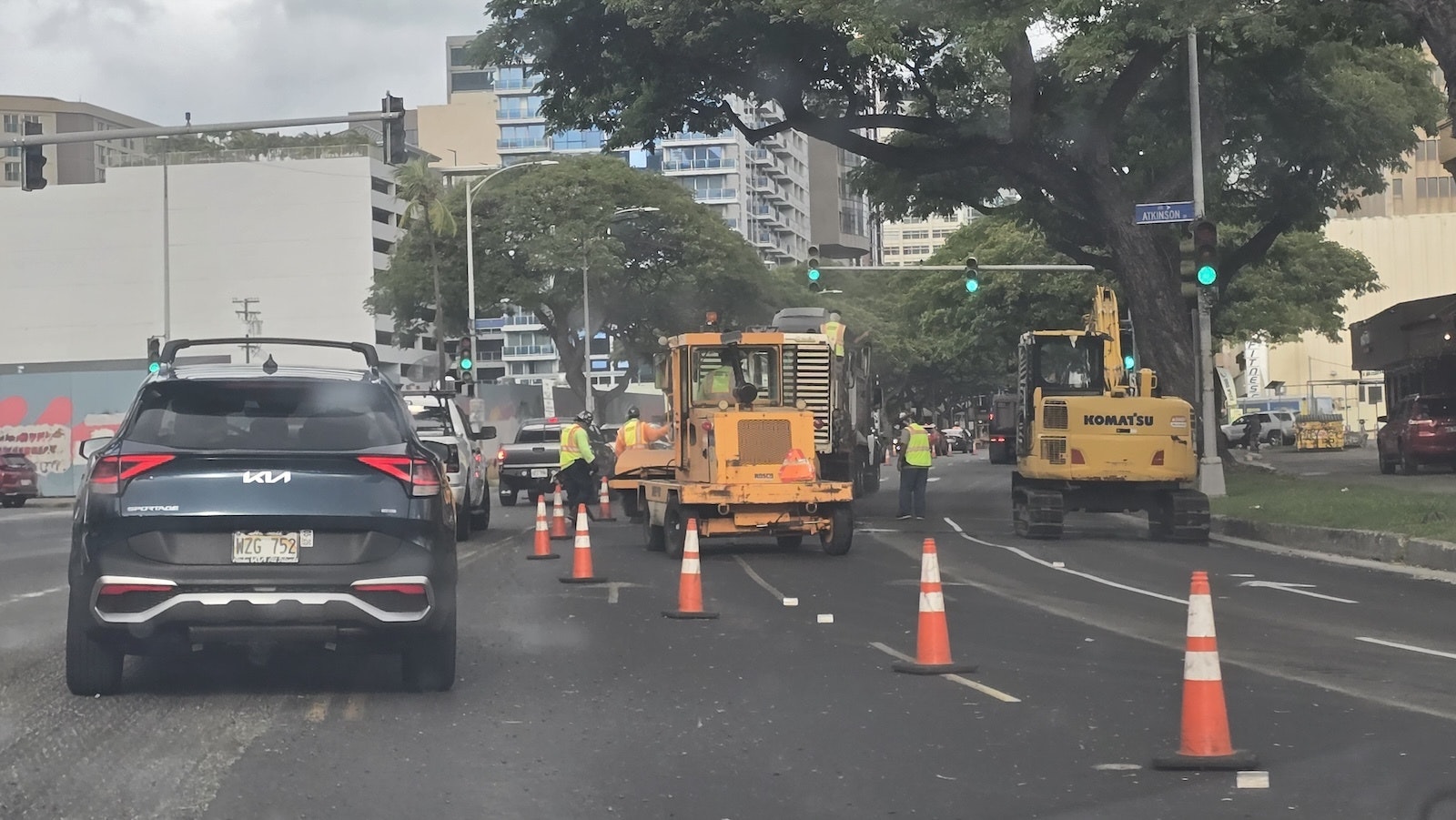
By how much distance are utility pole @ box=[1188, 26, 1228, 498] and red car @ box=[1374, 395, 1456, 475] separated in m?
8.50

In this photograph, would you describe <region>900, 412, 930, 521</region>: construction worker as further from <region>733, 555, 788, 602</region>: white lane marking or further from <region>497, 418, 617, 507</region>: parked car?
<region>733, 555, 788, 602</region>: white lane marking

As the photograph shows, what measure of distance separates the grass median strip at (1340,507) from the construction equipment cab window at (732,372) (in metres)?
7.06

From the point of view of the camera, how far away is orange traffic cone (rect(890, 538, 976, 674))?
10930mm

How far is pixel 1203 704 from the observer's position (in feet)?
25.7

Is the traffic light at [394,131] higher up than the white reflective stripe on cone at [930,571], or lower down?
higher up

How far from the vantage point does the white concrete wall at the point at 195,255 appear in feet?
308

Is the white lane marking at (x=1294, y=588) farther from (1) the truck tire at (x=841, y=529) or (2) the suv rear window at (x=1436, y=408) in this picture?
(2) the suv rear window at (x=1436, y=408)

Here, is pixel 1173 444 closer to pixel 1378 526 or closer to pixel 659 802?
pixel 1378 526

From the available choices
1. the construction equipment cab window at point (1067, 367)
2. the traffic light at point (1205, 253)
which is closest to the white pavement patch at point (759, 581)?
the construction equipment cab window at point (1067, 367)

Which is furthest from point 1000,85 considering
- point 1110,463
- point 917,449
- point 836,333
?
point 1110,463

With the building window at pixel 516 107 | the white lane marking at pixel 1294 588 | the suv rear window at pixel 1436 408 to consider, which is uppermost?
the building window at pixel 516 107

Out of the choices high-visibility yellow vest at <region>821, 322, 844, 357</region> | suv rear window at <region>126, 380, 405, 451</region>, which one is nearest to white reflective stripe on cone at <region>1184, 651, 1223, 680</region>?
suv rear window at <region>126, 380, 405, 451</region>

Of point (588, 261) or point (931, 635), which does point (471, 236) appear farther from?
point (931, 635)

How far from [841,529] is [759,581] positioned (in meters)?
3.25
